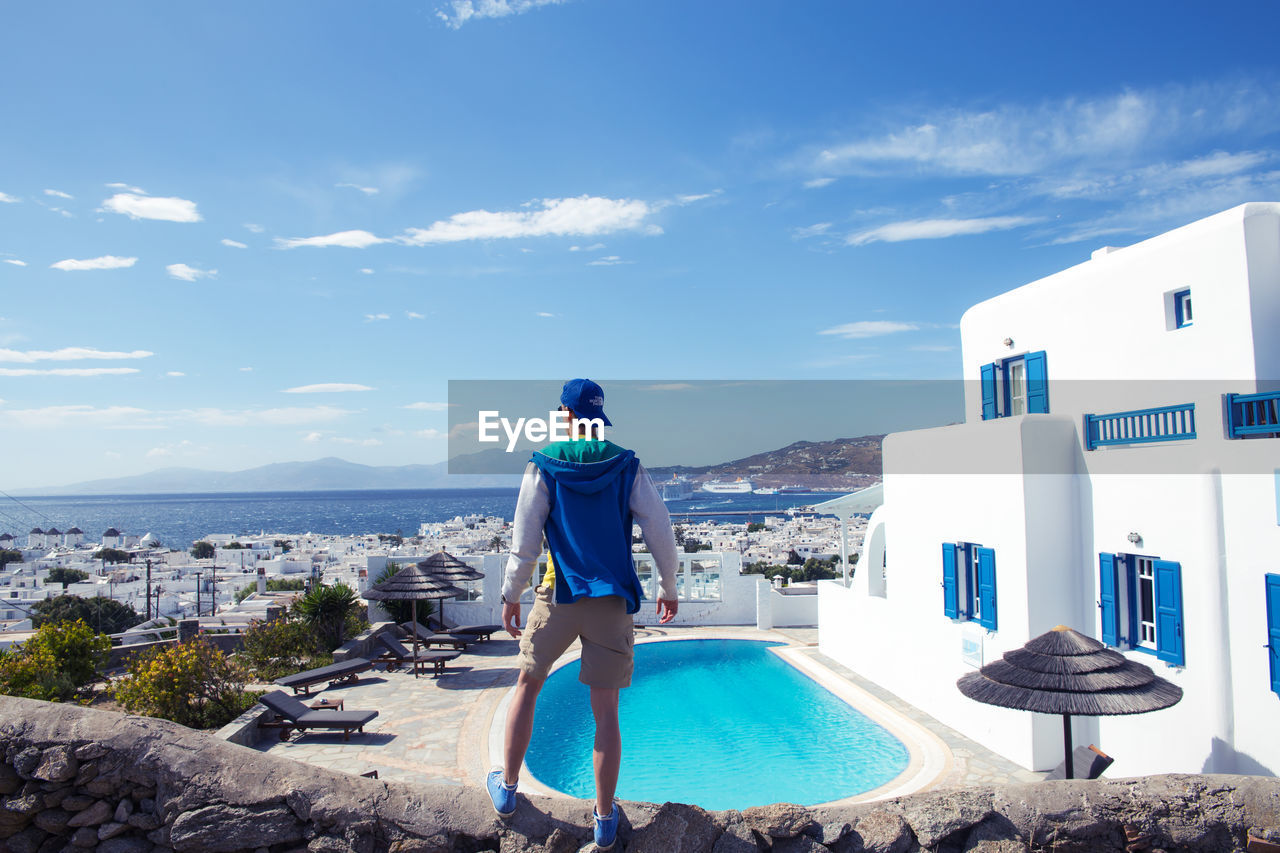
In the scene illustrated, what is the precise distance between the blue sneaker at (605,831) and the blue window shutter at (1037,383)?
34.7 feet

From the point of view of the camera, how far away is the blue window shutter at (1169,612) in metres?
8.09

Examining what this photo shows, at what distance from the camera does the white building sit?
7.59m

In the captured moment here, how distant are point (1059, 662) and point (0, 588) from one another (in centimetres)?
6230

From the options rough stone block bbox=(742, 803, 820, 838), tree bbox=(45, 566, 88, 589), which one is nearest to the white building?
rough stone block bbox=(742, 803, 820, 838)

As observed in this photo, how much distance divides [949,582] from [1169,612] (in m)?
3.52

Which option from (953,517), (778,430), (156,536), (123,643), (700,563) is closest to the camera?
(953,517)

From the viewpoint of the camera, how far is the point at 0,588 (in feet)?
160

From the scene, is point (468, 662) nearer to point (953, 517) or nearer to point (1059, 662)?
point (953, 517)

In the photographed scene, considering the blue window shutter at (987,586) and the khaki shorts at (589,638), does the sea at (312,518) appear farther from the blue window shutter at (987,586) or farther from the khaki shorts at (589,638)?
the khaki shorts at (589,638)

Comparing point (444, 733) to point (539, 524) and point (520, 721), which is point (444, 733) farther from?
point (539, 524)

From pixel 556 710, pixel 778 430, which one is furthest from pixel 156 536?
pixel 556 710

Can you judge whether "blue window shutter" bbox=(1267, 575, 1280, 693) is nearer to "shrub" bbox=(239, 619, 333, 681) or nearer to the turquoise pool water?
the turquoise pool water

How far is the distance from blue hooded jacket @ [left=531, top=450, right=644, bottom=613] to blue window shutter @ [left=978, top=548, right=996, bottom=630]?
28.6 feet

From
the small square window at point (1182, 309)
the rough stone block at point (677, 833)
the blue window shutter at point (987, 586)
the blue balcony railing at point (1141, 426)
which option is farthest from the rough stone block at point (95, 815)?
the small square window at point (1182, 309)
